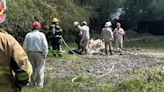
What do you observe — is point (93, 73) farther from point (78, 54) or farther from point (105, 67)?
Answer: point (78, 54)

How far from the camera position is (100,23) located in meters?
52.3

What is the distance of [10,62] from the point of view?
526 cm

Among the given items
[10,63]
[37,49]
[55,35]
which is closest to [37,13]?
[55,35]

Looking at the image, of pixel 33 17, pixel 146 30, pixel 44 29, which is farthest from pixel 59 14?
pixel 146 30

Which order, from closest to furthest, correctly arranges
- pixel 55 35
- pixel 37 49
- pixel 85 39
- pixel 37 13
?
pixel 37 49
pixel 55 35
pixel 85 39
pixel 37 13

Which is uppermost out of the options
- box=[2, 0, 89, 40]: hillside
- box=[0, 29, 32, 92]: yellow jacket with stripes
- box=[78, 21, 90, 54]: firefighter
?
box=[0, 29, 32, 92]: yellow jacket with stripes

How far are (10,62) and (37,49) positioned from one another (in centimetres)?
761

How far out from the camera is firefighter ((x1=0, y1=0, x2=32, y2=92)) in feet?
17.1

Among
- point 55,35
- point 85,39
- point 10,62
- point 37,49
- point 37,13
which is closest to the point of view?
point 10,62

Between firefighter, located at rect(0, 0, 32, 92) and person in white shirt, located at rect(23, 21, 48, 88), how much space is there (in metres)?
7.46

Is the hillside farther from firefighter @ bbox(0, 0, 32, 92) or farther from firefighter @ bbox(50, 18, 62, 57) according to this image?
firefighter @ bbox(0, 0, 32, 92)

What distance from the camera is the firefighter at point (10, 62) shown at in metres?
5.21

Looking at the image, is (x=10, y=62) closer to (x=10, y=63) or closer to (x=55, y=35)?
(x=10, y=63)

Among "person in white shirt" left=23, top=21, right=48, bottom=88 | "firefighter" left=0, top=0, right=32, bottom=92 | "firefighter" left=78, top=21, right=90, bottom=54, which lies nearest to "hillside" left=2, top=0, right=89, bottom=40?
"firefighter" left=78, top=21, right=90, bottom=54
